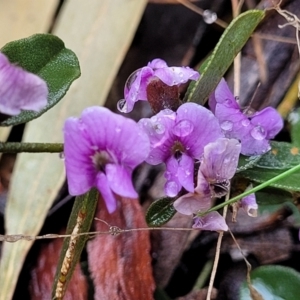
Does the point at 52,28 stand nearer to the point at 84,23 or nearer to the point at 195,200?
the point at 84,23

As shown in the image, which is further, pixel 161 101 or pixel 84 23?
pixel 84 23

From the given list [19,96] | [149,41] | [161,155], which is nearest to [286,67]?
[149,41]

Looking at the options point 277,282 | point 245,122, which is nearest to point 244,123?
point 245,122

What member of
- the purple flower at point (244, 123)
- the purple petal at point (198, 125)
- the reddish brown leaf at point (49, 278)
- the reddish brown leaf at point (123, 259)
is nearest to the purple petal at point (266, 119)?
the purple flower at point (244, 123)

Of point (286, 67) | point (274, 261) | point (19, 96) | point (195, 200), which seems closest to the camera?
point (19, 96)

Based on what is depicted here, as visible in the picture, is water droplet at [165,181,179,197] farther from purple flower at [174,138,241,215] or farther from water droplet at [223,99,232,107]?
water droplet at [223,99,232,107]

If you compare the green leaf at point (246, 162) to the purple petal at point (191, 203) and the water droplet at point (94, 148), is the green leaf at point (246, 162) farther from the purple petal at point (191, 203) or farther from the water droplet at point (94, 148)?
the water droplet at point (94, 148)

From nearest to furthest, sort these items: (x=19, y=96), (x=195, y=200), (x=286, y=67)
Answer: (x=19, y=96) < (x=195, y=200) < (x=286, y=67)
